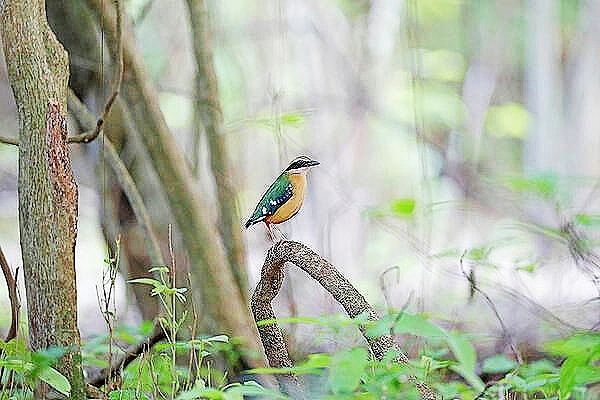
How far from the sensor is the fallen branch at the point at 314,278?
32.4 inches

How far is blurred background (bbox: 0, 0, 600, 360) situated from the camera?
147 centimetres

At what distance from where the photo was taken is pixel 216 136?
4.83 feet

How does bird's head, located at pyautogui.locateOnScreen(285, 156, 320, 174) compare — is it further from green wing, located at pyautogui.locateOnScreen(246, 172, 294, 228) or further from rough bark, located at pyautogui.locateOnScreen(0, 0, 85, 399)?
rough bark, located at pyautogui.locateOnScreen(0, 0, 85, 399)

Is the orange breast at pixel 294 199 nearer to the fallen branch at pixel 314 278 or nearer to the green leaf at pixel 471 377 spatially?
the fallen branch at pixel 314 278

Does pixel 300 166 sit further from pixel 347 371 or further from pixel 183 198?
pixel 183 198

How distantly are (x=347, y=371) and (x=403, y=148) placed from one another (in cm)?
350

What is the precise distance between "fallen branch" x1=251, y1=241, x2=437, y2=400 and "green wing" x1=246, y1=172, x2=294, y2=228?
4cm

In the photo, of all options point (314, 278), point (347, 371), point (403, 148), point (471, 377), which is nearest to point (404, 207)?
point (314, 278)

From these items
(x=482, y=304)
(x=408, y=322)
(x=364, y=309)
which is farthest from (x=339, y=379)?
(x=482, y=304)

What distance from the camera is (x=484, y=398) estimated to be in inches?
37.2

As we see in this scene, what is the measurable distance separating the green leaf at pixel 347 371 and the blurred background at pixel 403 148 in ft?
0.64

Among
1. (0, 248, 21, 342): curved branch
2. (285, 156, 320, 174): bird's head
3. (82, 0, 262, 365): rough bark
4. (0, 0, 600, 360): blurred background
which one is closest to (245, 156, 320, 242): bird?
(285, 156, 320, 174): bird's head

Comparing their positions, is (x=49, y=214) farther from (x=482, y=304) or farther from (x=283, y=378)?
(x=482, y=304)

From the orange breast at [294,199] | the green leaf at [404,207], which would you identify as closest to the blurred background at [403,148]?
the green leaf at [404,207]
